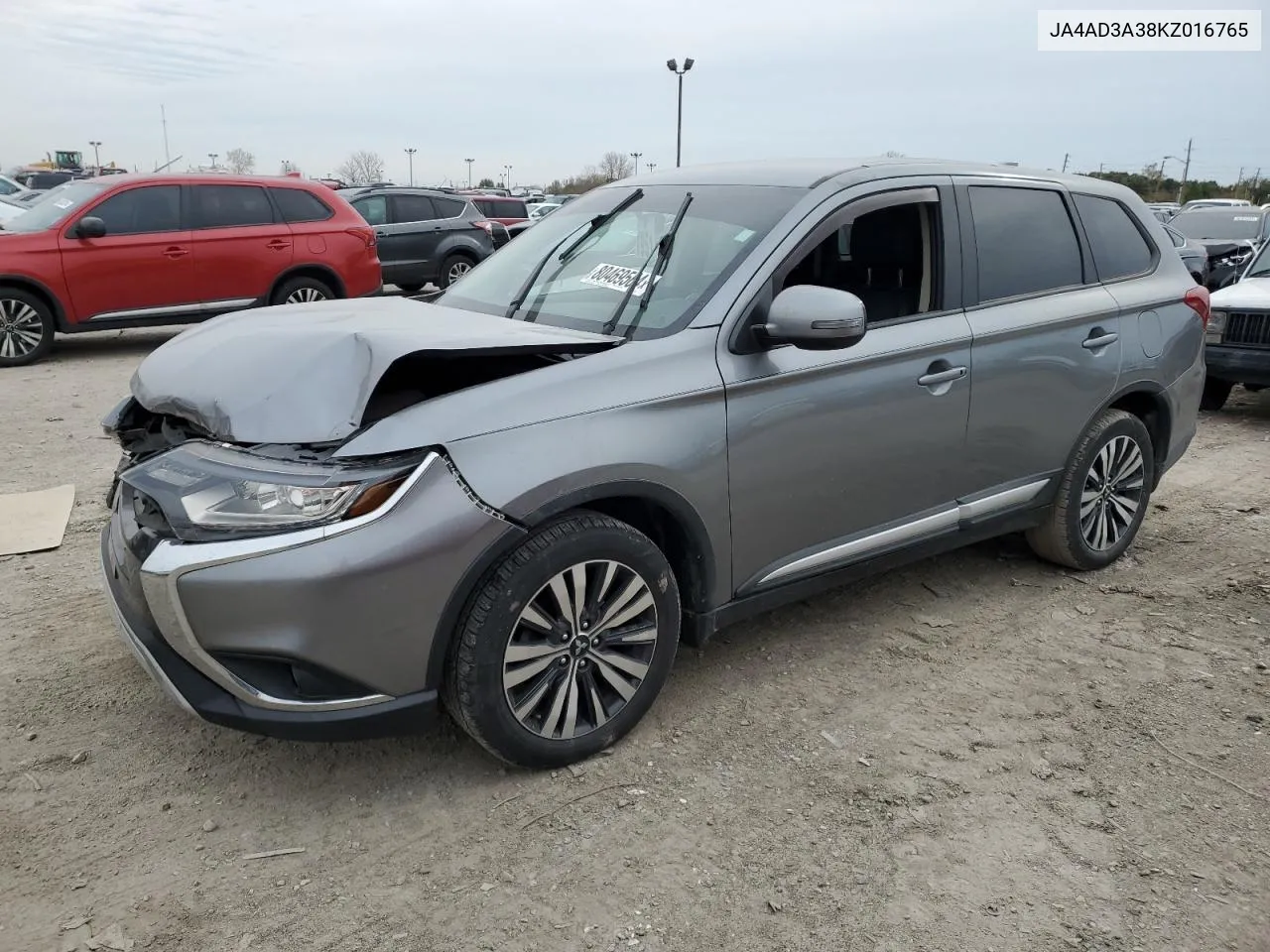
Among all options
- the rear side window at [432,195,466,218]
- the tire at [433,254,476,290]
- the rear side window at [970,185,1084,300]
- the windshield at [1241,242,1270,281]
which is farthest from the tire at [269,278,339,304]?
the windshield at [1241,242,1270,281]

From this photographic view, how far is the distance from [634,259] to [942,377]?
1.20 metres

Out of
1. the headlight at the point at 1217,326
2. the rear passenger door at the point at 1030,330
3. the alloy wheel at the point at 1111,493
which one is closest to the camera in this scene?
the rear passenger door at the point at 1030,330

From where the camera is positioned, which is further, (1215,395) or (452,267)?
(452,267)

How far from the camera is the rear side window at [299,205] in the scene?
1053 cm

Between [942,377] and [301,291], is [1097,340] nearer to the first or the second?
[942,377]

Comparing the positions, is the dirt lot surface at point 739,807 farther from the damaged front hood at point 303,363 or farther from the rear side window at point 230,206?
the rear side window at point 230,206

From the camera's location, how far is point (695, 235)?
344 cm

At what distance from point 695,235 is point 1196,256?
8358 millimetres

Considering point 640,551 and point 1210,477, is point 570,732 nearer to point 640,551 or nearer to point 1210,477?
point 640,551

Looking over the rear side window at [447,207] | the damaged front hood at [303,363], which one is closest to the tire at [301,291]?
the rear side window at [447,207]

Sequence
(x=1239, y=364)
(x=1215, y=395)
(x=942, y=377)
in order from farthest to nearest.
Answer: (x=1215, y=395), (x=1239, y=364), (x=942, y=377)

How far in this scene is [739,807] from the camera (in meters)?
2.82

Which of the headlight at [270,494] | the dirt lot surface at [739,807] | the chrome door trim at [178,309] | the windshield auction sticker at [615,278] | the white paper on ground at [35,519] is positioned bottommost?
the dirt lot surface at [739,807]

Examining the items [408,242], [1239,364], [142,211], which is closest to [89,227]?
[142,211]
